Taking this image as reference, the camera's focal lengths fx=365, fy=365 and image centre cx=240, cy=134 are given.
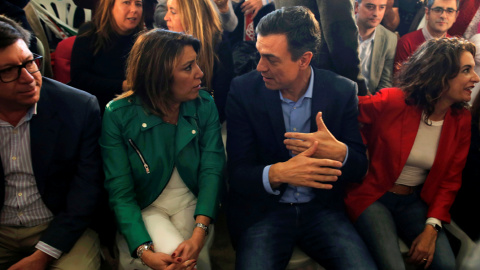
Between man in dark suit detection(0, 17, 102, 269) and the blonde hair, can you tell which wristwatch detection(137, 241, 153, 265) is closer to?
man in dark suit detection(0, 17, 102, 269)

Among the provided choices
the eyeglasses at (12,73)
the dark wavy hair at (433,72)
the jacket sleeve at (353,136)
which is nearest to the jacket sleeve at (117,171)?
the eyeglasses at (12,73)

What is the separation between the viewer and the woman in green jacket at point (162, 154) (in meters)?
1.65

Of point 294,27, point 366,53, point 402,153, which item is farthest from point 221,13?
point 402,153

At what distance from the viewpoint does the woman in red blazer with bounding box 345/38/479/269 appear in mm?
1800

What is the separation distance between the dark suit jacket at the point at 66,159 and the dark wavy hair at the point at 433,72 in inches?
61.7

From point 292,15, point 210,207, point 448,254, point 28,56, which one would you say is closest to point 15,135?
point 28,56

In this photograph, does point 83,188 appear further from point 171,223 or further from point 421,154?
point 421,154

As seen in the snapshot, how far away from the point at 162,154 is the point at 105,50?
0.95 meters

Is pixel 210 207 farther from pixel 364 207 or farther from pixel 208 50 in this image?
pixel 208 50

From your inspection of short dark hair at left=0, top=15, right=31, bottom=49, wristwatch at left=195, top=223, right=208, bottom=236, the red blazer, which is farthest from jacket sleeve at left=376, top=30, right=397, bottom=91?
short dark hair at left=0, top=15, right=31, bottom=49

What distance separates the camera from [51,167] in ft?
5.20

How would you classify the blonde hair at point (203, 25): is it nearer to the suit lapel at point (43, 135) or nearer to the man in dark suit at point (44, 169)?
the man in dark suit at point (44, 169)

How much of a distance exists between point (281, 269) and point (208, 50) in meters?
1.34

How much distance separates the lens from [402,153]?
1838mm
